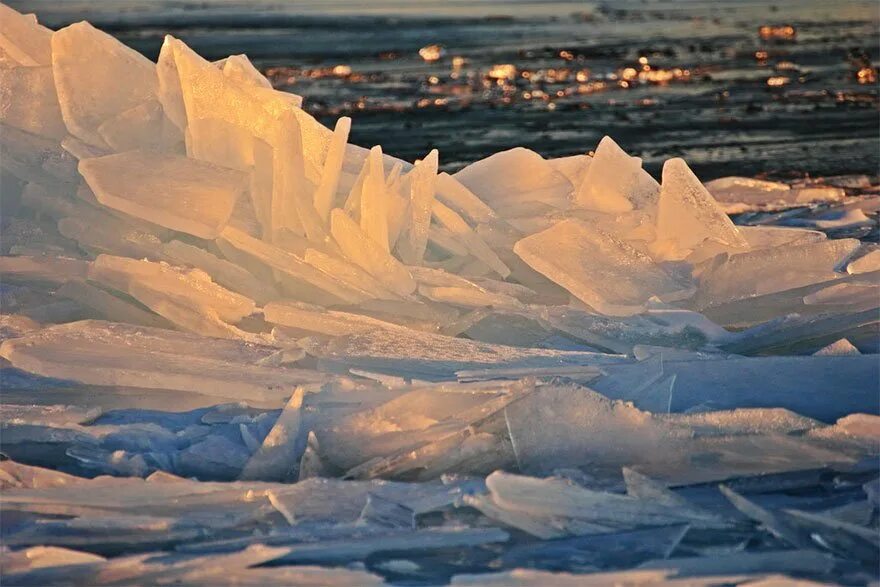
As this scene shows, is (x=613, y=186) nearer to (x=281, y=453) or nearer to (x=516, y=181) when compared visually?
(x=516, y=181)

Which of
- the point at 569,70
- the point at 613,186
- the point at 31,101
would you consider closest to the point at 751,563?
the point at 613,186

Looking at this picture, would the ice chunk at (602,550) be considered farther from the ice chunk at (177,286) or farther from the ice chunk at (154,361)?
the ice chunk at (177,286)

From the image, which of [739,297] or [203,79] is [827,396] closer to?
[739,297]

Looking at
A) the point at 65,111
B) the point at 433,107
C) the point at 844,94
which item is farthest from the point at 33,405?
the point at 844,94

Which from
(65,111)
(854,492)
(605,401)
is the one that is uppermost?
(65,111)

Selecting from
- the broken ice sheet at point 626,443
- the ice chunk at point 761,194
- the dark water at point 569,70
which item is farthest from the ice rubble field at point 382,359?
the dark water at point 569,70

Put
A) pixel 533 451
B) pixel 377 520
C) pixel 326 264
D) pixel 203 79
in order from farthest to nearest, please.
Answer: pixel 203 79, pixel 326 264, pixel 533 451, pixel 377 520
